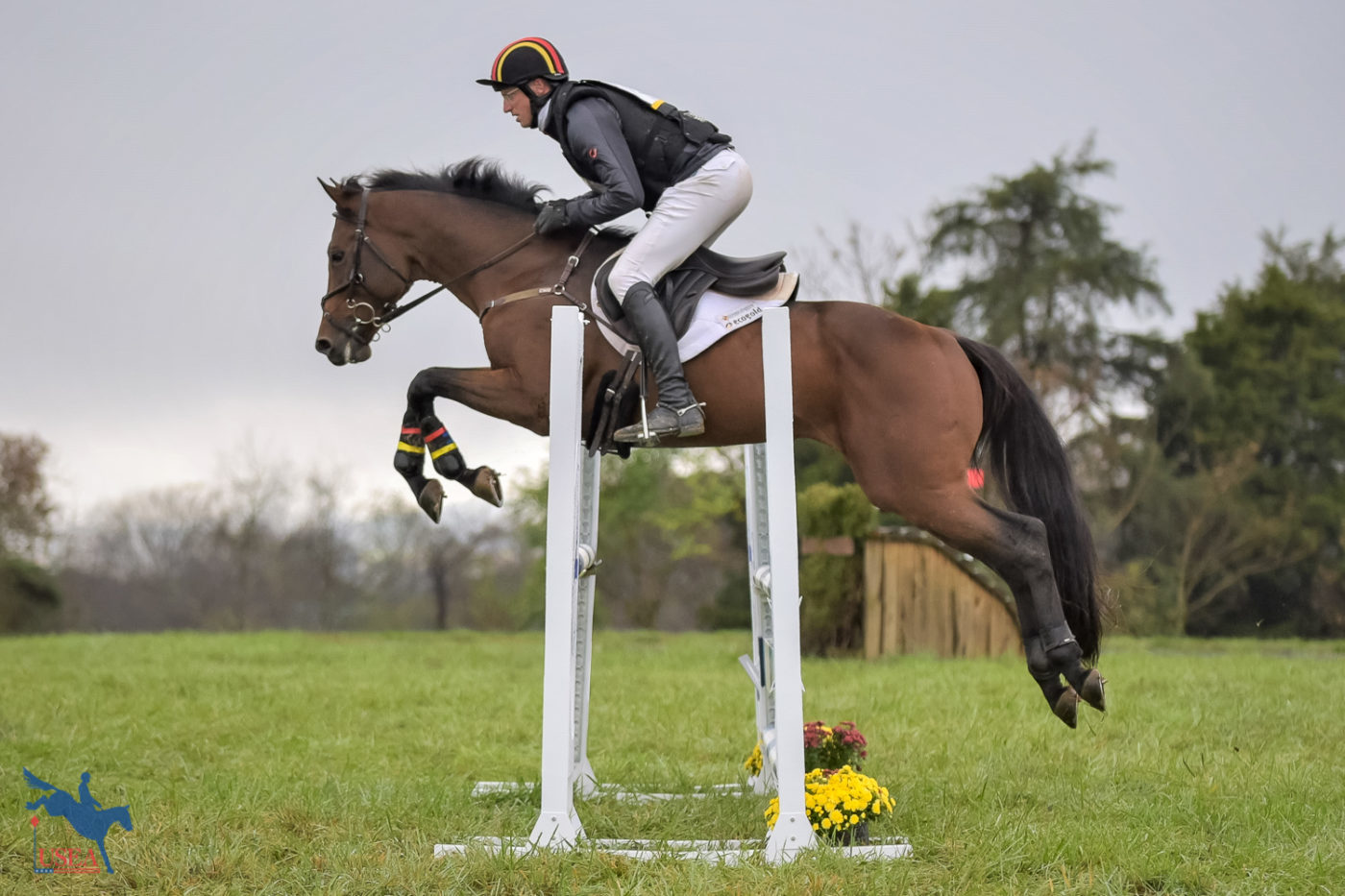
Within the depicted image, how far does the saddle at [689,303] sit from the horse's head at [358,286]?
0.91 m

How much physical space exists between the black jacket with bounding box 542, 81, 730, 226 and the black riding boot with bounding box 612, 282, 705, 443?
1.15 feet

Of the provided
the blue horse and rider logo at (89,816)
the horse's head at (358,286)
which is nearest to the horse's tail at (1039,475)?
the horse's head at (358,286)

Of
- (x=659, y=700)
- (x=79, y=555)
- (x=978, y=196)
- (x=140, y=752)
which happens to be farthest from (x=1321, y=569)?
(x=79, y=555)

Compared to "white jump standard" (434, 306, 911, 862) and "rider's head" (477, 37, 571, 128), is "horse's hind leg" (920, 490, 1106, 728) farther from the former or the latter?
"rider's head" (477, 37, 571, 128)

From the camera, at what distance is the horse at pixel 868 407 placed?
148 inches

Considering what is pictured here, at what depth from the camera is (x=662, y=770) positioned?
16.7ft

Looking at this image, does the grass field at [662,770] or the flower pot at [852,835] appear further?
the flower pot at [852,835]

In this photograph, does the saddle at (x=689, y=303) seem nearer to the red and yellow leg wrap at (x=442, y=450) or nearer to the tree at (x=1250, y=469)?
the red and yellow leg wrap at (x=442, y=450)

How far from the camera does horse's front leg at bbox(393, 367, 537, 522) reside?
151 inches

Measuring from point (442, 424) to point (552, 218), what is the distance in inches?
33.1

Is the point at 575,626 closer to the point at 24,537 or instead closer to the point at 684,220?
the point at 684,220

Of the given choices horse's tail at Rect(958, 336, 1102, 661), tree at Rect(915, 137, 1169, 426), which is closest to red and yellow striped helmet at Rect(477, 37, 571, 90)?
horse's tail at Rect(958, 336, 1102, 661)

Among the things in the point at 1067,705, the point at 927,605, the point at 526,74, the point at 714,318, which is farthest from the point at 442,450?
the point at 927,605

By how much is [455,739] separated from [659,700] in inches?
64.0
